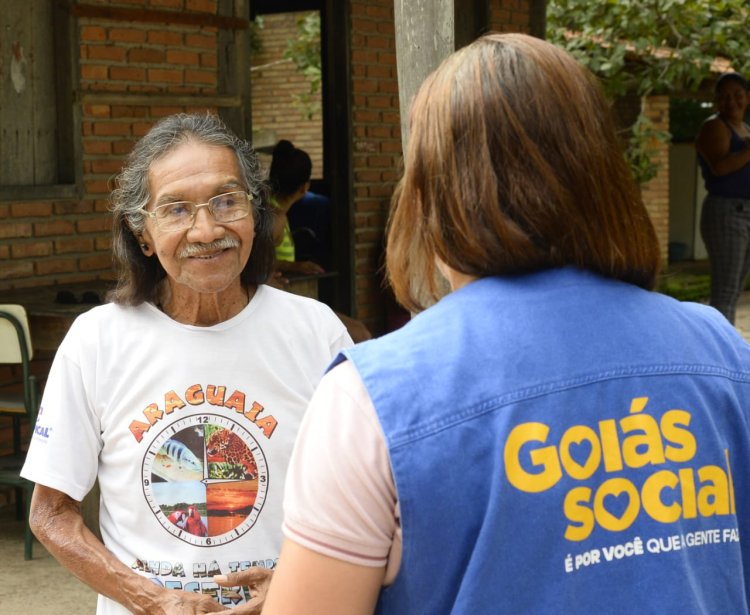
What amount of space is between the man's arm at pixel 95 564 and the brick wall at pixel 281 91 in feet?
51.7

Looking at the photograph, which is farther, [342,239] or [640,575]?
[342,239]

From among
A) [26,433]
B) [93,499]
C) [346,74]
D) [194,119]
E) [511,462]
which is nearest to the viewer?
[511,462]

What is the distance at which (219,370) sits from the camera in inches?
84.0

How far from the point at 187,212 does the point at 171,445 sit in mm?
445

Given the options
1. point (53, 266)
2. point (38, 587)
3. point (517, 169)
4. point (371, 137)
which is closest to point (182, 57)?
point (53, 266)

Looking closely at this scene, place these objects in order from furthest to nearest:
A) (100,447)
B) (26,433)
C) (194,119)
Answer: (26,433), (194,119), (100,447)

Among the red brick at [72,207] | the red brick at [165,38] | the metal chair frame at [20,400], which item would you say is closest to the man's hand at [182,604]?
the metal chair frame at [20,400]

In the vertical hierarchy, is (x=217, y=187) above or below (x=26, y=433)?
above

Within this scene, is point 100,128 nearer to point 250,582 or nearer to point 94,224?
point 94,224

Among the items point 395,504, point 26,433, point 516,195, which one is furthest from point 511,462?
point 26,433

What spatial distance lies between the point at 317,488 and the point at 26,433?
471cm

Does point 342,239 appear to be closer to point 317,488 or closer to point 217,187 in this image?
point 217,187

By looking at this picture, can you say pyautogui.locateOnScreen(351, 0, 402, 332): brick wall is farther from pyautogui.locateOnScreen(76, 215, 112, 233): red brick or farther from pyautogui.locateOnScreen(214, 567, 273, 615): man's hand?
pyautogui.locateOnScreen(214, 567, 273, 615): man's hand

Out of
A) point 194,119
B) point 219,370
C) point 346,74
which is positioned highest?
point 346,74
